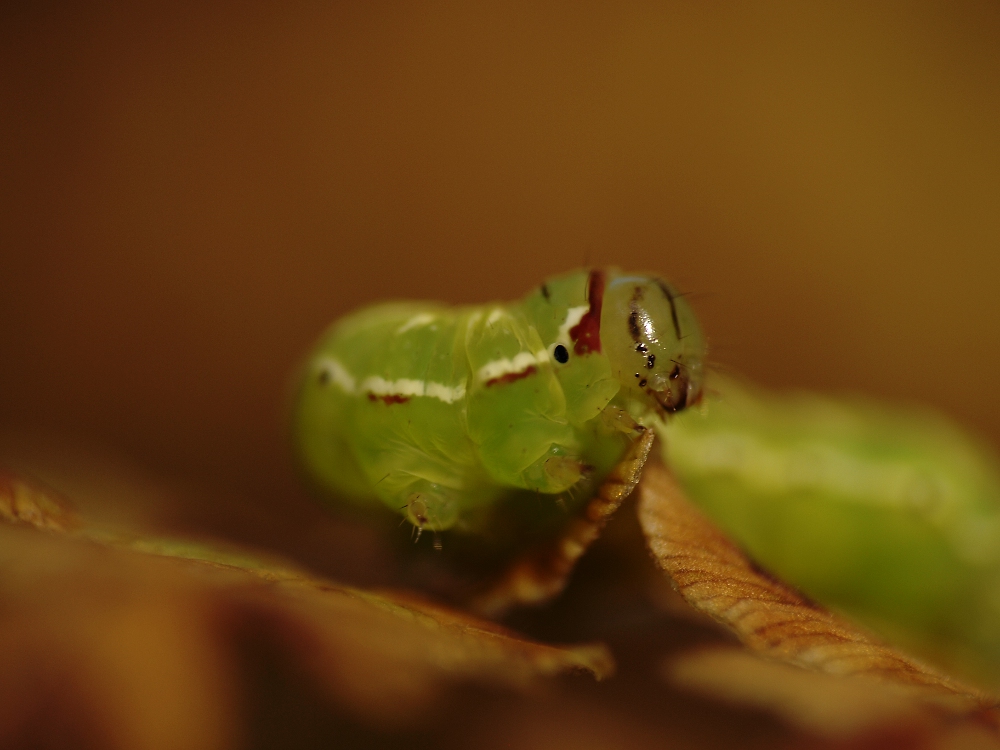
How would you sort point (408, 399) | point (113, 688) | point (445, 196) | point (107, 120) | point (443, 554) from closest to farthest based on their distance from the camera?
point (113, 688)
point (408, 399)
point (443, 554)
point (107, 120)
point (445, 196)

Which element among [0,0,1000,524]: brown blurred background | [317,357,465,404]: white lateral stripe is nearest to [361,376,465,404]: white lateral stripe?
[317,357,465,404]: white lateral stripe

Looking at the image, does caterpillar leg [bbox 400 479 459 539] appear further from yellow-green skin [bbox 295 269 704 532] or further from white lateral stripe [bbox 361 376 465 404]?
white lateral stripe [bbox 361 376 465 404]

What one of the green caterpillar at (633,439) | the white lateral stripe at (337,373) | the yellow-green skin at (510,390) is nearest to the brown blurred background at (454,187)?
the green caterpillar at (633,439)

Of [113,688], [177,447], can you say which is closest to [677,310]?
[113,688]

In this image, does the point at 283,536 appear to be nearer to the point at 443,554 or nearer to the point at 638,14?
the point at 443,554

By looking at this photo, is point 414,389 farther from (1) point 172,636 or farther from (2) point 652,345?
(1) point 172,636

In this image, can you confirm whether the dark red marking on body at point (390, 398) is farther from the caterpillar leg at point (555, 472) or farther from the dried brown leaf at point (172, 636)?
the dried brown leaf at point (172, 636)
